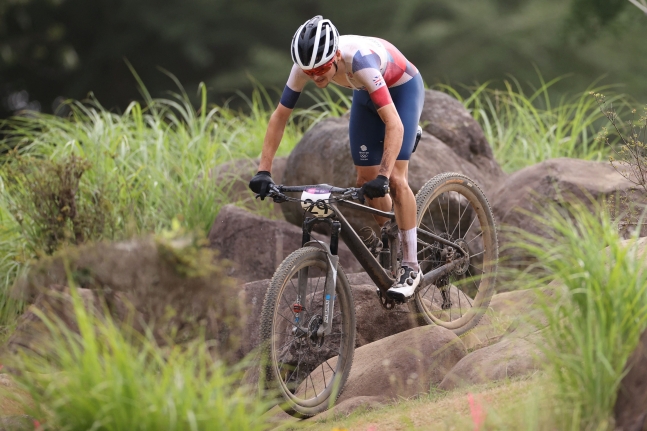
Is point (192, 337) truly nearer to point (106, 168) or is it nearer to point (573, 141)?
point (106, 168)

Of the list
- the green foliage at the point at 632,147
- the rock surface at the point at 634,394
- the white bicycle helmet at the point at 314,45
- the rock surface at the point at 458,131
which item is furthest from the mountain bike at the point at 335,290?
the rock surface at the point at 458,131

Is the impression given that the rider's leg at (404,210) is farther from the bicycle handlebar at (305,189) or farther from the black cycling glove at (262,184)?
the black cycling glove at (262,184)

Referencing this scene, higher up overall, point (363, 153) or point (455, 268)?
point (363, 153)

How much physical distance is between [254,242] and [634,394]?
4242 mm

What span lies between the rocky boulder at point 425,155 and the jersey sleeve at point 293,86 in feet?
6.58

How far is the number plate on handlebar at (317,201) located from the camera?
454cm

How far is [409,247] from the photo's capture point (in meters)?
5.13

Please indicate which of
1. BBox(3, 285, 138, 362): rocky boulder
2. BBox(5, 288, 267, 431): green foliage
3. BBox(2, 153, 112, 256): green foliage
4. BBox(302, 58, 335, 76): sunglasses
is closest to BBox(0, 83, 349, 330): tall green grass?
BBox(2, 153, 112, 256): green foliage

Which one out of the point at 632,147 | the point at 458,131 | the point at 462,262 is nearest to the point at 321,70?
the point at 462,262

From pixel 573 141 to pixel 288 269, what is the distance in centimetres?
526

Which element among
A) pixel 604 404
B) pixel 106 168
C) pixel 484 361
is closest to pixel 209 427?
pixel 604 404

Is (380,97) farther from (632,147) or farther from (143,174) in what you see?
(143,174)

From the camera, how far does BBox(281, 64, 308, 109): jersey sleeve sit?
4898 mm

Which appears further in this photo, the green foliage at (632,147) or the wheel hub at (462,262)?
the wheel hub at (462,262)
